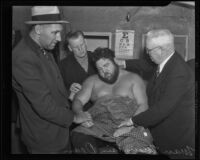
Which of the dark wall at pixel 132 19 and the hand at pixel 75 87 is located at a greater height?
the dark wall at pixel 132 19

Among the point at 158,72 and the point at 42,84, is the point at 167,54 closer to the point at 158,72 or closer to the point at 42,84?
the point at 158,72

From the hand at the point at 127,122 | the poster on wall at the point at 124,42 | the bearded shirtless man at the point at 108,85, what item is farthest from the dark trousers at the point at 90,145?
the poster on wall at the point at 124,42

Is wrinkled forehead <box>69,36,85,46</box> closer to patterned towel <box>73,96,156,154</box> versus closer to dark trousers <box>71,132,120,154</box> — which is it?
patterned towel <box>73,96,156,154</box>

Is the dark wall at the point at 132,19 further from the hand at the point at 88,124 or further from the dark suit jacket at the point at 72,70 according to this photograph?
the hand at the point at 88,124

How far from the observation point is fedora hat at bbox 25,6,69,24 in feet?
4.50

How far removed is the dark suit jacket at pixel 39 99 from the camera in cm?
136

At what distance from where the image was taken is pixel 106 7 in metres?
1.37

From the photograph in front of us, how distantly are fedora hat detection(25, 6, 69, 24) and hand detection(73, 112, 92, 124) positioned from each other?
0.41 m

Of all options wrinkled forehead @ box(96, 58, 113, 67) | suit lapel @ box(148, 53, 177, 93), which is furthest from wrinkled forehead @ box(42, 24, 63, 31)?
suit lapel @ box(148, 53, 177, 93)

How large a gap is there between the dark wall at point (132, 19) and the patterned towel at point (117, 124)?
9.0 inches

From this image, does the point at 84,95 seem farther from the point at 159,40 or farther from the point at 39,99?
the point at 159,40

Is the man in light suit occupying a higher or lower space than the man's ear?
lower

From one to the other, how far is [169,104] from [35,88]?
0.57 metres
